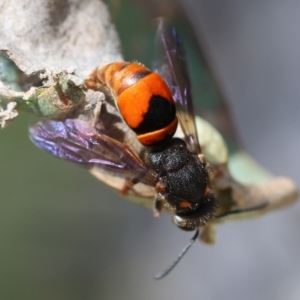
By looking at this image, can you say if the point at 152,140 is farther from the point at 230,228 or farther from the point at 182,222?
the point at 230,228

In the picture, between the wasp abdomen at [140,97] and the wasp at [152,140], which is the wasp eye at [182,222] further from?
the wasp abdomen at [140,97]

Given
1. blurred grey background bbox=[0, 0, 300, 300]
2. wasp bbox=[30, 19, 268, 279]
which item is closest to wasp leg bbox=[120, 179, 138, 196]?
wasp bbox=[30, 19, 268, 279]

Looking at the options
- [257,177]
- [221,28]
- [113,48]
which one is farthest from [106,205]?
[113,48]

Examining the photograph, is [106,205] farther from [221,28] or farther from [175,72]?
[175,72]

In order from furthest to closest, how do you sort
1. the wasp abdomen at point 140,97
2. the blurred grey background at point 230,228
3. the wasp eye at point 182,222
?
the blurred grey background at point 230,228 → the wasp eye at point 182,222 → the wasp abdomen at point 140,97

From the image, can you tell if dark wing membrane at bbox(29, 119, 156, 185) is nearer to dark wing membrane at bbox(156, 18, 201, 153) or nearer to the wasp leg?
the wasp leg

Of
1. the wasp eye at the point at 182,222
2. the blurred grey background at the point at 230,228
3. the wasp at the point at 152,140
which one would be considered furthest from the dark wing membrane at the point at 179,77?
the blurred grey background at the point at 230,228
